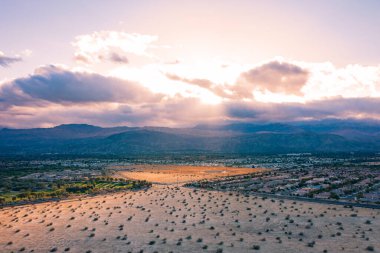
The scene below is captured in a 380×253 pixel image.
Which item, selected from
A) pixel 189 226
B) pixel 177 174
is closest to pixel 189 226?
pixel 189 226

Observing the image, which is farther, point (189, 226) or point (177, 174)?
point (177, 174)

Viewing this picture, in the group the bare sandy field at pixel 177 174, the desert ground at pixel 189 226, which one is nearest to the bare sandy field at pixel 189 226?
the desert ground at pixel 189 226

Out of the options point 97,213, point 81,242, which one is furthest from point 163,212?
point 81,242

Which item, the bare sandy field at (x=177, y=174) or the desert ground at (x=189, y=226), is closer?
the desert ground at (x=189, y=226)

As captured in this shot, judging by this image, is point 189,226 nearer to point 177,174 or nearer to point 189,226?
point 189,226

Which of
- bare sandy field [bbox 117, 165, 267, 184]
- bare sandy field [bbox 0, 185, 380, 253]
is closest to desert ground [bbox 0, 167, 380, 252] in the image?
bare sandy field [bbox 0, 185, 380, 253]

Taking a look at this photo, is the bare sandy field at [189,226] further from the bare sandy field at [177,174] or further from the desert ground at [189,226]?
the bare sandy field at [177,174]

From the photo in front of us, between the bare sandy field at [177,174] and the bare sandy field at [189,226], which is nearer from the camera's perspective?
the bare sandy field at [189,226]

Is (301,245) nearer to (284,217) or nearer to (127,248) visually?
(284,217)
